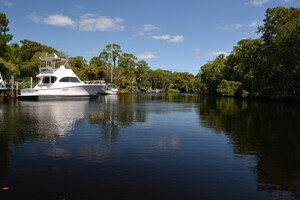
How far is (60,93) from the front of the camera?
44688 mm

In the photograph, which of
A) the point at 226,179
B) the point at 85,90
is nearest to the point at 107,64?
the point at 85,90

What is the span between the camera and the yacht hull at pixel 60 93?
4281 cm

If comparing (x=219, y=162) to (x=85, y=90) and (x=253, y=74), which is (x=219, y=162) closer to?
(x=85, y=90)

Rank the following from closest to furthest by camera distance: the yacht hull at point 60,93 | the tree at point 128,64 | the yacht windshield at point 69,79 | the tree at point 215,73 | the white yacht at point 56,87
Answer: the yacht hull at point 60,93 → the white yacht at point 56,87 → the yacht windshield at point 69,79 → the tree at point 215,73 → the tree at point 128,64

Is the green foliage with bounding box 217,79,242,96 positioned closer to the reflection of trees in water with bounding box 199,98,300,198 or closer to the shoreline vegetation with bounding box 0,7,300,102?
the shoreline vegetation with bounding box 0,7,300,102

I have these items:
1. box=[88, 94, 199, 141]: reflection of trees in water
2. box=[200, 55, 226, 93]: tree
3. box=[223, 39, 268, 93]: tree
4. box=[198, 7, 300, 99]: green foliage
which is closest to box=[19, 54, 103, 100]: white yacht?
box=[88, 94, 199, 141]: reflection of trees in water

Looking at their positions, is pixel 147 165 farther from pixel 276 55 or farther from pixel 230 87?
pixel 230 87

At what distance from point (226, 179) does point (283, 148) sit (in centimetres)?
562

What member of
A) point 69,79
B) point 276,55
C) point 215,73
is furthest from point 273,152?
point 215,73

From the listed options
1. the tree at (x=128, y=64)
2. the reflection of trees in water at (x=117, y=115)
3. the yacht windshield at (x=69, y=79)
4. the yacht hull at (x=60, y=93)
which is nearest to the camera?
the reflection of trees in water at (x=117, y=115)

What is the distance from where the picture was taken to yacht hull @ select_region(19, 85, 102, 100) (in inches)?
1686

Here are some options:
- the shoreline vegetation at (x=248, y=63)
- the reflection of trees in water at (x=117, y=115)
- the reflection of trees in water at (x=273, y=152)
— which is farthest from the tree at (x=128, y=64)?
the reflection of trees in water at (x=273, y=152)

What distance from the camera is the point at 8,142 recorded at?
38.8 ft

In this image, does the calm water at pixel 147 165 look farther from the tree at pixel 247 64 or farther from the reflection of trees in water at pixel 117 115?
the tree at pixel 247 64
